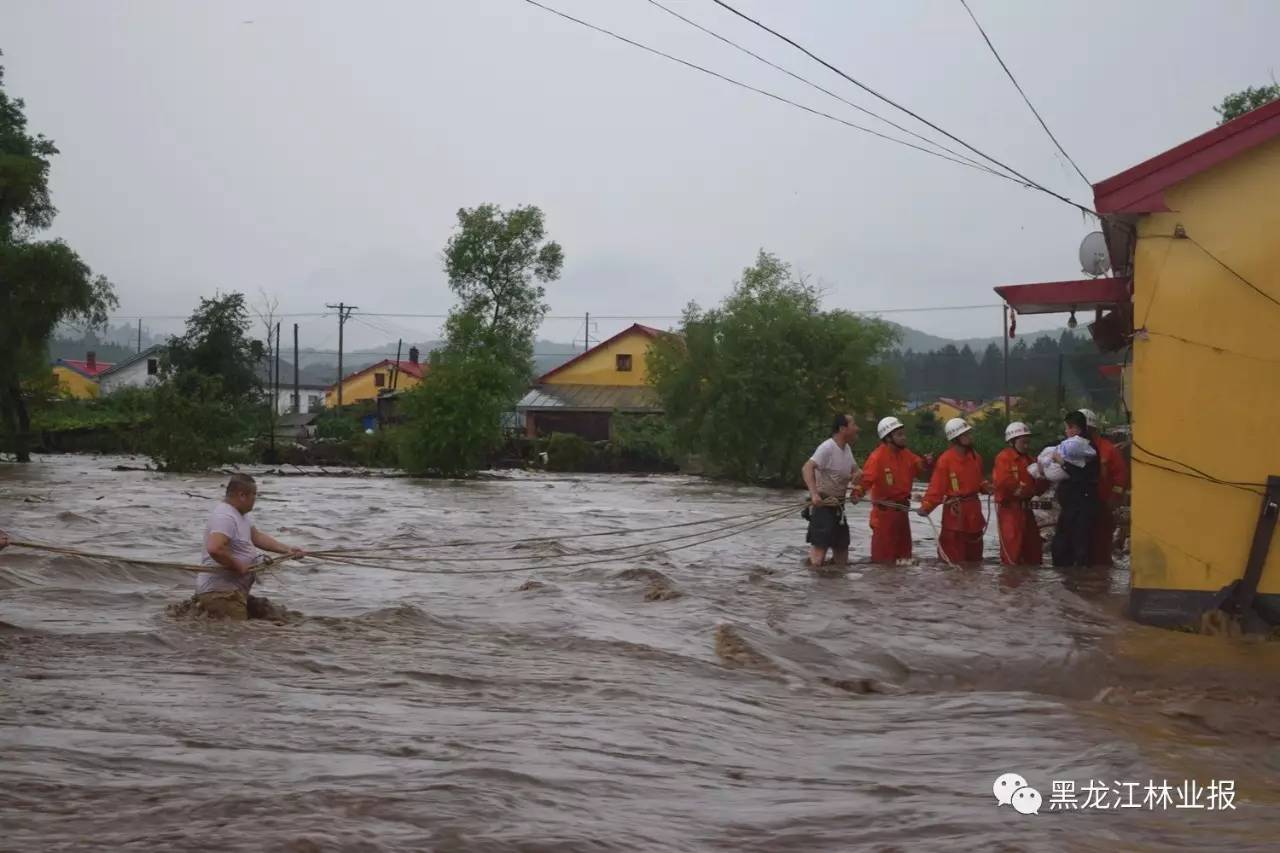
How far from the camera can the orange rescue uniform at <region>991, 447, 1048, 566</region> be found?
13992mm

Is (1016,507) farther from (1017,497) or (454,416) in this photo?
(454,416)

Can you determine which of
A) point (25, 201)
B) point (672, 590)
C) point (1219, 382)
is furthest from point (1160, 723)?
point (25, 201)

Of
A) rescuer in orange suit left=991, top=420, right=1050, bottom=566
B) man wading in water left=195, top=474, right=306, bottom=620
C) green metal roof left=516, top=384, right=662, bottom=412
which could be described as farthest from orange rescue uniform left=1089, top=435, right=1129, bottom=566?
green metal roof left=516, top=384, right=662, bottom=412

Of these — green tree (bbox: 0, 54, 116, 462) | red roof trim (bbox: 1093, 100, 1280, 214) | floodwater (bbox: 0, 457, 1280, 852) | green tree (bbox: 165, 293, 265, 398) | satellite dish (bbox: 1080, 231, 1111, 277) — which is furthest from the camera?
green tree (bbox: 165, 293, 265, 398)

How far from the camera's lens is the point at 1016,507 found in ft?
47.8

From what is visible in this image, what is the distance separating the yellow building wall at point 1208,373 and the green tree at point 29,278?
38961mm

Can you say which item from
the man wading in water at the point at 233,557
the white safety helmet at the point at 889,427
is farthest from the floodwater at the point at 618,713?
the white safety helmet at the point at 889,427

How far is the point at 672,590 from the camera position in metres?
14.1

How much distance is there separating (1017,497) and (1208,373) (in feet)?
12.2

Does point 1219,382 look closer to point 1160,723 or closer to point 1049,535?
point 1160,723

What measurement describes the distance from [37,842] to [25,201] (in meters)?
43.3

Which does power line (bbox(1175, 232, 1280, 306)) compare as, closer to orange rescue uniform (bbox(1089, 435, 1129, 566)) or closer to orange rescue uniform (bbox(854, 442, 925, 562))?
orange rescue uniform (bbox(1089, 435, 1129, 566))

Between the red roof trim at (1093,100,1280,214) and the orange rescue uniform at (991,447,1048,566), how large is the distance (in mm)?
3589

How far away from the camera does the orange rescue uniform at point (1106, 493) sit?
45.4ft
